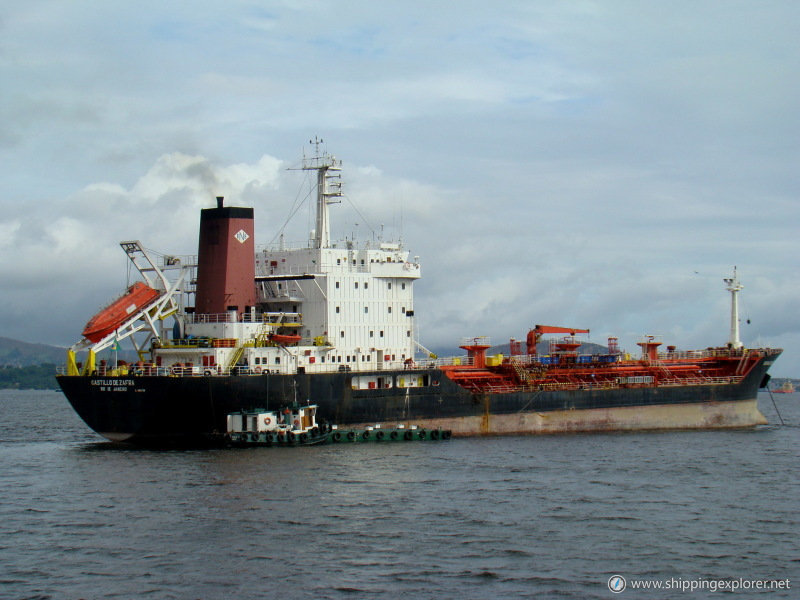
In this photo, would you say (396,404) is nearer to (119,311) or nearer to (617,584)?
(119,311)

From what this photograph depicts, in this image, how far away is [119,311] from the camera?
45688 mm

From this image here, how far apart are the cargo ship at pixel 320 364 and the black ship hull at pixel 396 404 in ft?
0.20

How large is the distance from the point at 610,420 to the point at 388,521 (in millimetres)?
26980

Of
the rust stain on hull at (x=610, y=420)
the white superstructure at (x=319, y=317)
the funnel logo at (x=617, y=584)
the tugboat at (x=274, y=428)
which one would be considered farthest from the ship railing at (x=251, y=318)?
the funnel logo at (x=617, y=584)

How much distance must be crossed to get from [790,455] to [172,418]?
27.7 m

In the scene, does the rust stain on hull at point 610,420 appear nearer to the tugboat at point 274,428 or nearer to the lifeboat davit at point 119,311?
the tugboat at point 274,428

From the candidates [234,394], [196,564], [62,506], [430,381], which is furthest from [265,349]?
[196,564]

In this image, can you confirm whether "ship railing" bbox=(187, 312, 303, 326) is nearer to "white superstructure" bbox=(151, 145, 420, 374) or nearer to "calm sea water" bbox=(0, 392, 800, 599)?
"white superstructure" bbox=(151, 145, 420, 374)

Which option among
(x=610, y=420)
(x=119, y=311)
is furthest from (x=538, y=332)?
(x=119, y=311)

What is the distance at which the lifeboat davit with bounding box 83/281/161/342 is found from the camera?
1774 inches

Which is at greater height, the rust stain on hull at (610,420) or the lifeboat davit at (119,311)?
the lifeboat davit at (119,311)

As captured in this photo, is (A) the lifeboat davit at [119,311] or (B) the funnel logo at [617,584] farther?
(A) the lifeboat davit at [119,311]

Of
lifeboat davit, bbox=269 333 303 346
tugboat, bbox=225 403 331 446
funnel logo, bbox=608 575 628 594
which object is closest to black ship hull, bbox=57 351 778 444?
tugboat, bbox=225 403 331 446

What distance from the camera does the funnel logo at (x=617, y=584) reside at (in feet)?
75.9
